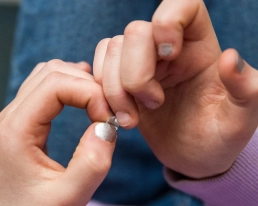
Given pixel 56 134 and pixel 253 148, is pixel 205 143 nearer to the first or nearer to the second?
pixel 253 148

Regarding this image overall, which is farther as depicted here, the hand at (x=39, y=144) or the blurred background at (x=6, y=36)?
the blurred background at (x=6, y=36)

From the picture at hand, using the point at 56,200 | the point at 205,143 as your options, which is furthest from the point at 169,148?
the point at 56,200

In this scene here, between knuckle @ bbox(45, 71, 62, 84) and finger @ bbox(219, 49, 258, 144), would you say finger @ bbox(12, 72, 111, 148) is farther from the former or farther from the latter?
finger @ bbox(219, 49, 258, 144)

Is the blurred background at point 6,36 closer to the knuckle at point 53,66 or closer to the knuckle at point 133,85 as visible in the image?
the knuckle at point 53,66

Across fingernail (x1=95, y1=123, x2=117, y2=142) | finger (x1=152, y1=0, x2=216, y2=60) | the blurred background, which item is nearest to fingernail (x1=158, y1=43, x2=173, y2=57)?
finger (x1=152, y1=0, x2=216, y2=60)

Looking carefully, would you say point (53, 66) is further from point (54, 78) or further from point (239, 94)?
point (239, 94)

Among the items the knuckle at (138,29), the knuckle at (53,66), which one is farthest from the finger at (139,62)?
the knuckle at (53,66)
